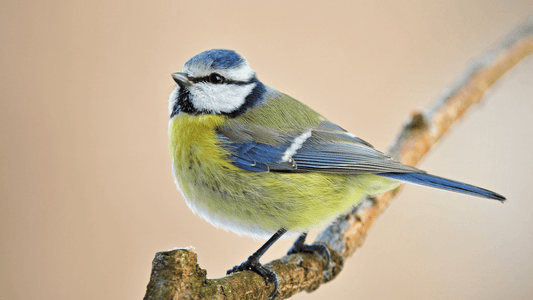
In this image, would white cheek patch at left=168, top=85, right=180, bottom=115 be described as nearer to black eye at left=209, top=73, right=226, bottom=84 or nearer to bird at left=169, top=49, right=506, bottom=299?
bird at left=169, top=49, right=506, bottom=299

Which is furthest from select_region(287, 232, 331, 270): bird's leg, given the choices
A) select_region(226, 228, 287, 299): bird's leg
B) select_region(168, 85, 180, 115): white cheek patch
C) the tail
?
select_region(168, 85, 180, 115): white cheek patch

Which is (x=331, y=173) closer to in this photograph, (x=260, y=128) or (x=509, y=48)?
(x=260, y=128)

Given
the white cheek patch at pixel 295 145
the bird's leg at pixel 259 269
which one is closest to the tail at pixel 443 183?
the white cheek patch at pixel 295 145

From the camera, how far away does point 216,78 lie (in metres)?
1.09

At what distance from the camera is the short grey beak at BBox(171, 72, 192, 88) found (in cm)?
102

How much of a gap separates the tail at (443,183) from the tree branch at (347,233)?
272 mm

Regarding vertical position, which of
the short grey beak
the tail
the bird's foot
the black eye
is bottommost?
the bird's foot

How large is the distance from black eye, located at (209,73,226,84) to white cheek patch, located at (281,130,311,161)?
0.25 metres

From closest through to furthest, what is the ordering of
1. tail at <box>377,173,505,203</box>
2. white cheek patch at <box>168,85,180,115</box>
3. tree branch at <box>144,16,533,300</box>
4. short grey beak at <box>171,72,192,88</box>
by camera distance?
tree branch at <box>144,16,533,300</box> → tail at <box>377,173,505,203</box> → short grey beak at <box>171,72,192,88</box> → white cheek patch at <box>168,85,180,115</box>

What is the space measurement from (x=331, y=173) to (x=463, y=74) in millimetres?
939

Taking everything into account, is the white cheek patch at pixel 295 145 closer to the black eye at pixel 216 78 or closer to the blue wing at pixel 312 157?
the blue wing at pixel 312 157

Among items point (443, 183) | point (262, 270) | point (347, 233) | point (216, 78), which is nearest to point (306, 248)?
point (347, 233)

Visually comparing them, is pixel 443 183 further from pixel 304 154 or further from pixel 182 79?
pixel 182 79

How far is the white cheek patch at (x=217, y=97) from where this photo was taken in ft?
3.57
